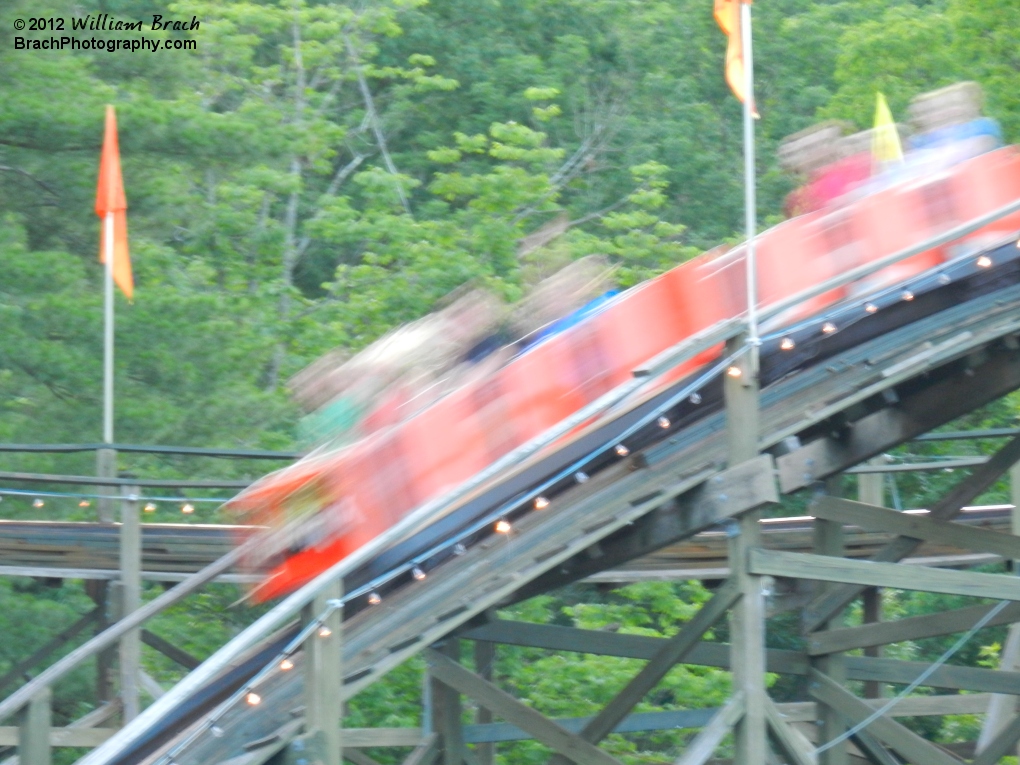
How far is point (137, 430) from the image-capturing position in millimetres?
15211

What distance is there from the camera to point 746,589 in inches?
→ 299

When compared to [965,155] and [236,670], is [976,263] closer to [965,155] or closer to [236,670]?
[965,155]

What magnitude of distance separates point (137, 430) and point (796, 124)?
53.8 feet

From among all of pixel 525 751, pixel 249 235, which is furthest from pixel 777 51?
pixel 525 751

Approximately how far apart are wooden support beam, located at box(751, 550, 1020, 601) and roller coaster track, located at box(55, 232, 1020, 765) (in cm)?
29

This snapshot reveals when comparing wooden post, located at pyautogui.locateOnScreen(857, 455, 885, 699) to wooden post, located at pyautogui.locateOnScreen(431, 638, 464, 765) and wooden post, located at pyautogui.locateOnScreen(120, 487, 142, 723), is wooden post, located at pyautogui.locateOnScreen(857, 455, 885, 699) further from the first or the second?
wooden post, located at pyautogui.locateOnScreen(120, 487, 142, 723)

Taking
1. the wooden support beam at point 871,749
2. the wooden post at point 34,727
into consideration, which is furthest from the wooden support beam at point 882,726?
the wooden post at point 34,727

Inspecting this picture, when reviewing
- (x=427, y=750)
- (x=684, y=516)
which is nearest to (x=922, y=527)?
(x=684, y=516)

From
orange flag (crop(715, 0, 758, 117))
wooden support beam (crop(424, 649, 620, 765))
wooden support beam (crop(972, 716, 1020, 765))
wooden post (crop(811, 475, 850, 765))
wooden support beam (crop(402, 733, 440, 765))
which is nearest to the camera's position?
orange flag (crop(715, 0, 758, 117))

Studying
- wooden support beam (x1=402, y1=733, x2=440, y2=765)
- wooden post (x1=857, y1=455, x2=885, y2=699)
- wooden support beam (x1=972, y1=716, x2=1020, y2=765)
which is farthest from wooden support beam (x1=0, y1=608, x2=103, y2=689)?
wooden support beam (x1=972, y1=716, x2=1020, y2=765)

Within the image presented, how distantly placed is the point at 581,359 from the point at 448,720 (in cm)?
310

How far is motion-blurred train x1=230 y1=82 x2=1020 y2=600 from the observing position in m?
7.62

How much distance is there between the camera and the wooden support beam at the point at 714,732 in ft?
24.2

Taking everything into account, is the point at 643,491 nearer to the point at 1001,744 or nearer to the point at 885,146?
the point at 885,146
